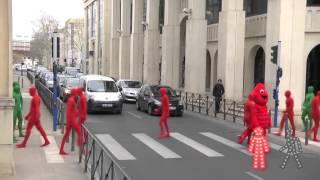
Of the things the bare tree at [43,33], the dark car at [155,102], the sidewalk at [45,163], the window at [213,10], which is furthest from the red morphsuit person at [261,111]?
the bare tree at [43,33]

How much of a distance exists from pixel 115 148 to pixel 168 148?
1554mm

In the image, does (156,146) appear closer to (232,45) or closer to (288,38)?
(288,38)

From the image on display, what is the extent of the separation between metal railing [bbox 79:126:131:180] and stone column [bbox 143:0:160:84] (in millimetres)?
34210

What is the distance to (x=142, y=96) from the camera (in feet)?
89.2

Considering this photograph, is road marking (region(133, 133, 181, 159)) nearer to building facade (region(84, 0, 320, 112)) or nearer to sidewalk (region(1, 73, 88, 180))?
sidewalk (region(1, 73, 88, 180))

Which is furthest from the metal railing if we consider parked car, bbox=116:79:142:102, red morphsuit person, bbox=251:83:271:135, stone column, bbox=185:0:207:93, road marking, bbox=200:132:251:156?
stone column, bbox=185:0:207:93

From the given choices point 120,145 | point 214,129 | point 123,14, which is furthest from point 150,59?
point 120,145

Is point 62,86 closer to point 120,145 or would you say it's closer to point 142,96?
point 142,96

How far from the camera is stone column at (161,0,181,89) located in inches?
1572

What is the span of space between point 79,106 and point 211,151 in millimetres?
3939

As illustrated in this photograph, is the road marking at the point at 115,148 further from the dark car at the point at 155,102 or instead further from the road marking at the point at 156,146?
the dark car at the point at 155,102

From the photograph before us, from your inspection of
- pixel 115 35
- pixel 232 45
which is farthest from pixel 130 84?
pixel 115 35

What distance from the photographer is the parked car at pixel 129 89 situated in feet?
108

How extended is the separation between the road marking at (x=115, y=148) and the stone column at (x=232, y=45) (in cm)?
1206
